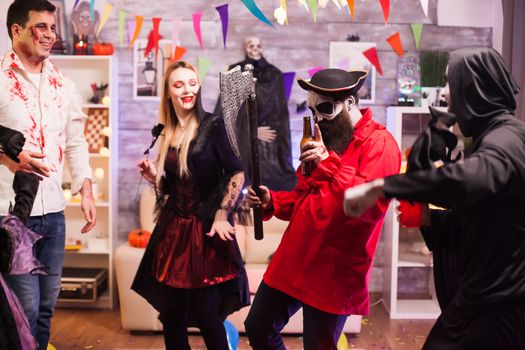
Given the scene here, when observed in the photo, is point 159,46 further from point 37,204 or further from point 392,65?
point 37,204

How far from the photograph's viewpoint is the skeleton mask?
4152 mm

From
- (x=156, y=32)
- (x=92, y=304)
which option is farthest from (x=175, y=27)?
(x=92, y=304)

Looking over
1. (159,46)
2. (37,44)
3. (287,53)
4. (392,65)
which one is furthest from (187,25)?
(37,44)

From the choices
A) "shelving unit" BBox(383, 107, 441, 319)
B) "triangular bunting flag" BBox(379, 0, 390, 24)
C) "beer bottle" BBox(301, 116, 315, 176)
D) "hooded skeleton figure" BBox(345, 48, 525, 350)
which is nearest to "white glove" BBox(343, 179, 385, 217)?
"hooded skeleton figure" BBox(345, 48, 525, 350)

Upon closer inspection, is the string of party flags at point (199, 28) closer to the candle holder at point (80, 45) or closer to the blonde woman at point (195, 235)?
the candle holder at point (80, 45)

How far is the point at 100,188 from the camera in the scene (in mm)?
4387

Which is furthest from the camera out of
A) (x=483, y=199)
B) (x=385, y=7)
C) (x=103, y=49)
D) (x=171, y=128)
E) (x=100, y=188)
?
(x=100, y=188)

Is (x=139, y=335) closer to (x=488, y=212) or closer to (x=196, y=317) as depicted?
(x=196, y=317)

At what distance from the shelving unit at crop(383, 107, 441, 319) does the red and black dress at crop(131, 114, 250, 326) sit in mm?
1766

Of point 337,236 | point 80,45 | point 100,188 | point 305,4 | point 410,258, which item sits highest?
point 305,4

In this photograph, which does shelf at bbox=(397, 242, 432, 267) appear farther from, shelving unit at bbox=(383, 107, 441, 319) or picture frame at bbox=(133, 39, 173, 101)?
picture frame at bbox=(133, 39, 173, 101)

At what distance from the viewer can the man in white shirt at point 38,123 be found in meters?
2.40

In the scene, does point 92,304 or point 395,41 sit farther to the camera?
point 395,41

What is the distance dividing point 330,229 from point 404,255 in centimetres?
239
